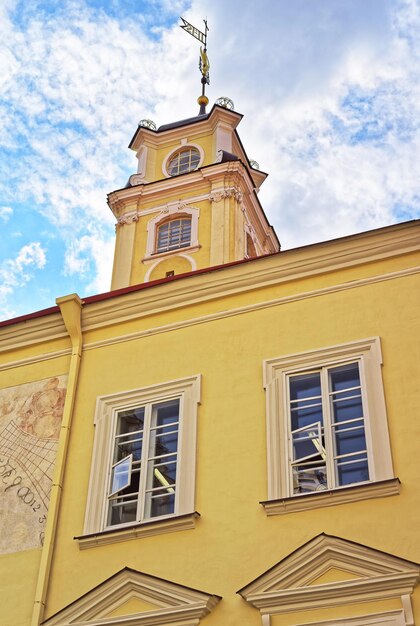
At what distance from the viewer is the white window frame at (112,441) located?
458 inches

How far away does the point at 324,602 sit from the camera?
998 cm

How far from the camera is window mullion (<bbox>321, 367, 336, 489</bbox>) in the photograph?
35.8 feet

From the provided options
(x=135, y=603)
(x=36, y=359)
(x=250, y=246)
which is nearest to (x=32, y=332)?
(x=36, y=359)

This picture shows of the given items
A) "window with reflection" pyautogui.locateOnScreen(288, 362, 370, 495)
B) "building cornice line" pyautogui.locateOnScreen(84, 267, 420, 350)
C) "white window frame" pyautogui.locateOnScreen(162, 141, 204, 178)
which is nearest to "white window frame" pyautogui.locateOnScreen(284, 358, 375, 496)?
"window with reflection" pyautogui.locateOnScreen(288, 362, 370, 495)

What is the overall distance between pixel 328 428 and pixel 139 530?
2.57m

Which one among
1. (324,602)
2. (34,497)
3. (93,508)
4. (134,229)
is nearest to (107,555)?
(93,508)

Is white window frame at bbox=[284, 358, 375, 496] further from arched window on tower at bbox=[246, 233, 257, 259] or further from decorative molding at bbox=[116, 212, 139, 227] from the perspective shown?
decorative molding at bbox=[116, 212, 139, 227]

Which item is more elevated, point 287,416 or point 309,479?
point 287,416

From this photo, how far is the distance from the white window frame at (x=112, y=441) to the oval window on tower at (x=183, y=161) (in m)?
17.6

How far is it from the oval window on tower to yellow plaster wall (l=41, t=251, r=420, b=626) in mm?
16657

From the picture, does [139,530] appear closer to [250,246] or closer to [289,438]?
[289,438]

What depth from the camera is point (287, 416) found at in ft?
38.4

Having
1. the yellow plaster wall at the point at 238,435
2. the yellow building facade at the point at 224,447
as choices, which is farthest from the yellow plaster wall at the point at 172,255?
the yellow plaster wall at the point at 238,435

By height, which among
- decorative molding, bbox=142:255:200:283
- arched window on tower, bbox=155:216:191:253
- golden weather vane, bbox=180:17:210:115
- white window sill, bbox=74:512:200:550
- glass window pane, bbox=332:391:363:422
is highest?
golden weather vane, bbox=180:17:210:115
